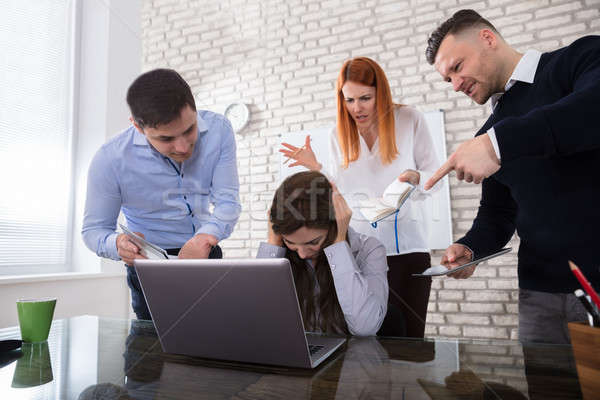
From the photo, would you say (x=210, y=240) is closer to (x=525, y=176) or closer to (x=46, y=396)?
(x=46, y=396)

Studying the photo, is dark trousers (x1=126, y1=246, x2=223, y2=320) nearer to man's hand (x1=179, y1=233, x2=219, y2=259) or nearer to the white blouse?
man's hand (x1=179, y1=233, x2=219, y2=259)

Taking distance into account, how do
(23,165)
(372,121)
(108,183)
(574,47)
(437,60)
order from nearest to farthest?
(574,47) → (437,60) → (108,183) → (372,121) → (23,165)

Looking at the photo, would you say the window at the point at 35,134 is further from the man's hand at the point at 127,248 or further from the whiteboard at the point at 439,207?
the whiteboard at the point at 439,207

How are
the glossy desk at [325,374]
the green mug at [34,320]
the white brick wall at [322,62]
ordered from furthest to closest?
the white brick wall at [322,62], the green mug at [34,320], the glossy desk at [325,374]

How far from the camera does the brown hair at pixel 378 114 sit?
1676 millimetres

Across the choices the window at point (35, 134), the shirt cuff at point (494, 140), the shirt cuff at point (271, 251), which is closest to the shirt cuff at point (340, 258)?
the shirt cuff at point (271, 251)

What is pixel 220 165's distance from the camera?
4.85 feet

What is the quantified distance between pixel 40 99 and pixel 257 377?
2583 millimetres

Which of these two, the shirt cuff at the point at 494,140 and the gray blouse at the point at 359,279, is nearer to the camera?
the shirt cuff at the point at 494,140

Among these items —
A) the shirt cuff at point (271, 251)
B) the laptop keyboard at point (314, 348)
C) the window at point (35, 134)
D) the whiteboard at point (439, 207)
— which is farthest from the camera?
the whiteboard at point (439, 207)

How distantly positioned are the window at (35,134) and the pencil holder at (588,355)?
2.58 meters

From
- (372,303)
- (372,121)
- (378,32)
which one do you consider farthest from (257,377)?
(378,32)

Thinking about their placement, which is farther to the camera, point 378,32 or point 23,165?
point 378,32

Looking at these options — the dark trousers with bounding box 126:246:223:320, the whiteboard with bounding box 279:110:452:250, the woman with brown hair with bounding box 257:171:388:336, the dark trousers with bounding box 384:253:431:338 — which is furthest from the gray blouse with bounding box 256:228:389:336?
the whiteboard with bounding box 279:110:452:250
